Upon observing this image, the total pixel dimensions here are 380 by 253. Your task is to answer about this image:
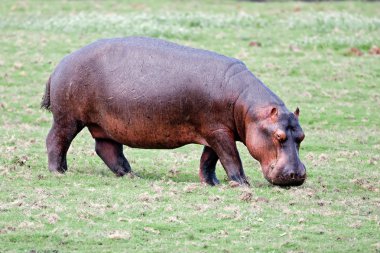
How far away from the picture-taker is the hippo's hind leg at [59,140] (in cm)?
1214

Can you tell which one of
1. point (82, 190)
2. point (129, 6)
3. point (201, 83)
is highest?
point (201, 83)

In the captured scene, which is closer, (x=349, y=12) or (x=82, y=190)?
(x=82, y=190)

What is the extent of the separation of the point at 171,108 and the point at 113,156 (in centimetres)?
132

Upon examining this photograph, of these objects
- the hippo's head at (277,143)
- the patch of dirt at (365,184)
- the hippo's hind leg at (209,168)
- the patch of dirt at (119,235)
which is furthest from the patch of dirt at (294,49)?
the patch of dirt at (119,235)

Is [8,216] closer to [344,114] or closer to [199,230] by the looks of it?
[199,230]

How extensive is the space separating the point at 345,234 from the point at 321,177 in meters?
3.40

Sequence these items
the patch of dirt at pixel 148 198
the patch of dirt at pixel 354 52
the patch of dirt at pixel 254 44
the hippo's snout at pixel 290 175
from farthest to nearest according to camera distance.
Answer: the patch of dirt at pixel 254 44 → the patch of dirt at pixel 354 52 → the hippo's snout at pixel 290 175 → the patch of dirt at pixel 148 198

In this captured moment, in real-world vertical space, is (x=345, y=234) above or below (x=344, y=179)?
above

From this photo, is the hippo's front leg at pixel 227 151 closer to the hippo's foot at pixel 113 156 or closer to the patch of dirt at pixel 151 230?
the hippo's foot at pixel 113 156

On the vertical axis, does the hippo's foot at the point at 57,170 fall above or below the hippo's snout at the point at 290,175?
below

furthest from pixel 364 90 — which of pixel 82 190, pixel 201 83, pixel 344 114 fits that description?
pixel 82 190

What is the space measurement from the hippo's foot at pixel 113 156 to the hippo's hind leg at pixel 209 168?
1.09 metres

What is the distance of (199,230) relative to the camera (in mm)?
9195

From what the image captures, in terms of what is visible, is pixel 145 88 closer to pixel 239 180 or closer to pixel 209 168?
pixel 209 168
